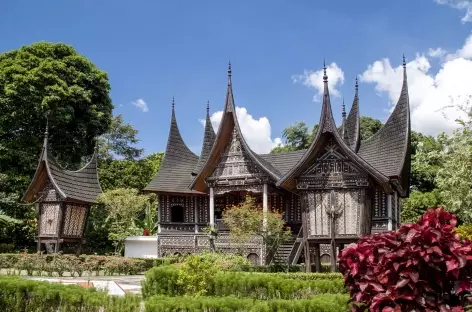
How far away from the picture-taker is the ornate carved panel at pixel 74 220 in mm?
25516

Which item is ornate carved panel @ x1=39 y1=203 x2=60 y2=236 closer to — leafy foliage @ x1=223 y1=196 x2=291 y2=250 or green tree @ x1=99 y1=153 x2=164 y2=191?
green tree @ x1=99 y1=153 x2=164 y2=191

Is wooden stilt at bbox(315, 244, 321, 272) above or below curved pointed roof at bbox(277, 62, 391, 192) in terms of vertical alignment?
below

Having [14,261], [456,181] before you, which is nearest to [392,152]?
[456,181]

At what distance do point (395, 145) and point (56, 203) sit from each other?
15.0 meters

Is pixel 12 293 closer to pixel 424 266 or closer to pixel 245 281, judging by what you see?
pixel 245 281

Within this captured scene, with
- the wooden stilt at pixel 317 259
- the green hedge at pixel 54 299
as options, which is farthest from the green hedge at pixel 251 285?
the wooden stilt at pixel 317 259

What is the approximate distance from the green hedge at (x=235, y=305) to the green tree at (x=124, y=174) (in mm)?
27670

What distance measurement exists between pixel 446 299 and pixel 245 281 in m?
6.13

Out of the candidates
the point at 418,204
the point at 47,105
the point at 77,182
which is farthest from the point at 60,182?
the point at 418,204

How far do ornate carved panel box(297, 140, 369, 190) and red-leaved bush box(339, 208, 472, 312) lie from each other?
1369cm

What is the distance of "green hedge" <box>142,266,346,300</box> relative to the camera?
995cm

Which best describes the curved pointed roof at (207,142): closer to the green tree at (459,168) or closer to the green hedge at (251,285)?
the green tree at (459,168)

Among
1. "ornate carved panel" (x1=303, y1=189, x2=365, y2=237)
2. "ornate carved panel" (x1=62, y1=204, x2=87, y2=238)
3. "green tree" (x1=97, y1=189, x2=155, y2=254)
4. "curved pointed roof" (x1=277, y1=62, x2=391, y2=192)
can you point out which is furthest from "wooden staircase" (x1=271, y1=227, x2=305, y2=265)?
"ornate carved panel" (x1=62, y1=204, x2=87, y2=238)

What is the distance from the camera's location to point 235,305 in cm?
719
